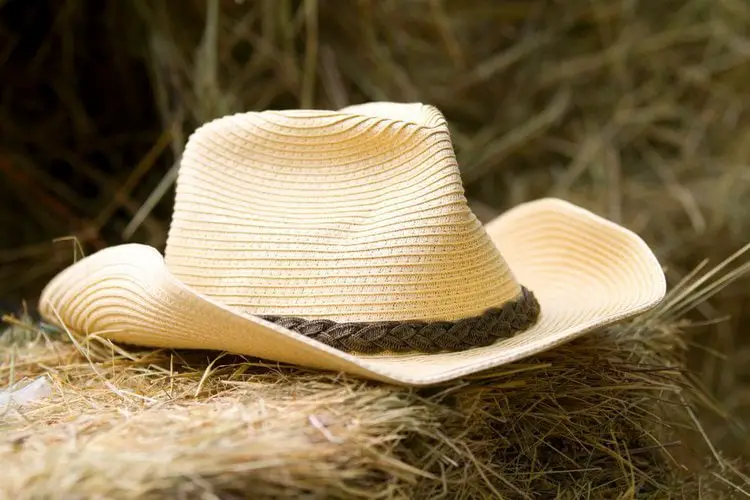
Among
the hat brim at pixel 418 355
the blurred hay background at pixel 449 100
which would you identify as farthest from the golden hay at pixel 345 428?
the blurred hay background at pixel 449 100

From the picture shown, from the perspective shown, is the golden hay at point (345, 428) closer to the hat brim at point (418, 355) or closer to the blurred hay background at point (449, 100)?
the hat brim at point (418, 355)

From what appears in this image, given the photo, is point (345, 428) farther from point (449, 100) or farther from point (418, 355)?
point (449, 100)

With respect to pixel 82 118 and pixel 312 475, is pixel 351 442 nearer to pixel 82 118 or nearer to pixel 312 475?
pixel 312 475

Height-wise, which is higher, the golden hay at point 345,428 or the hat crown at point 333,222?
the hat crown at point 333,222

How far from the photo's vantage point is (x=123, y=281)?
1.43 meters

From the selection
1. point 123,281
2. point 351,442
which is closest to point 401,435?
point 351,442

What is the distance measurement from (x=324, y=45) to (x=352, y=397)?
1667 millimetres

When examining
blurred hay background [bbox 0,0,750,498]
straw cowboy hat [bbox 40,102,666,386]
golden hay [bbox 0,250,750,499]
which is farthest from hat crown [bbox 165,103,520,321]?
blurred hay background [bbox 0,0,750,498]

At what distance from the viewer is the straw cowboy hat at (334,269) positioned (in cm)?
135

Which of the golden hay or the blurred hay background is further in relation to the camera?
the blurred hay background

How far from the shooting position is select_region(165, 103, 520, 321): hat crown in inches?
55.4

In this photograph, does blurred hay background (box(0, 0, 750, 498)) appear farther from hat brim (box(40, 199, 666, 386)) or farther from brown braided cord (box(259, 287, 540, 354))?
brown braided cord (box(259, 287, 540, 354))

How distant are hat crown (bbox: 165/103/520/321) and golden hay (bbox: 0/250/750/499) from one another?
0.14m

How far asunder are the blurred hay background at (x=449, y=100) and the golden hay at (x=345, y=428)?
80 cm
